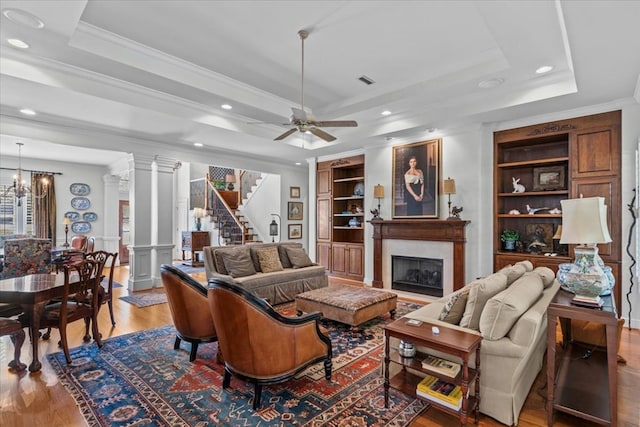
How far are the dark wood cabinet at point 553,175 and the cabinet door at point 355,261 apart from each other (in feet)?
8.86

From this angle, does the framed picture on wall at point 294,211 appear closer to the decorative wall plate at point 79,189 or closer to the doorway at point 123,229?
the doorway at point 123,229

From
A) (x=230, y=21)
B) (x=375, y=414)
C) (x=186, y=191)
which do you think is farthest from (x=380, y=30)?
(x=186, y=191)

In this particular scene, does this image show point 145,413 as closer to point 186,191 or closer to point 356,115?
point 356,115

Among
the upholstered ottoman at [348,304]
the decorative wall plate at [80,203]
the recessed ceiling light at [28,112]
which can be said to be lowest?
the upholstered ottoman at [348,304]

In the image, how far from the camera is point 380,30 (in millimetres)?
3354

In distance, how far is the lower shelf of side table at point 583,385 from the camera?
210cm

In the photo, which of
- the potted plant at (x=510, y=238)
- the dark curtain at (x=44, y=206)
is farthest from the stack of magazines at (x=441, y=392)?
the dark curtain at (x=44, y=206)

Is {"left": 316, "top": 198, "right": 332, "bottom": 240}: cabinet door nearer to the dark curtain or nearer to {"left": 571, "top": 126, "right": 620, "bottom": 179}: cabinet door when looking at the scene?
{"left": 571, "top": 126, "right": 620, "bottom": 179}: cabinet door

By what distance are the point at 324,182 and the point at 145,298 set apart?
4.39 m

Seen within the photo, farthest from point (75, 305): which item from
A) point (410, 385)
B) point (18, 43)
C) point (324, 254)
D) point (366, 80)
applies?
point (324, 254)

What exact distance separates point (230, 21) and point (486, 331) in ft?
11.6

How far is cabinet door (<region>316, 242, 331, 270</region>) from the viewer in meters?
7.65

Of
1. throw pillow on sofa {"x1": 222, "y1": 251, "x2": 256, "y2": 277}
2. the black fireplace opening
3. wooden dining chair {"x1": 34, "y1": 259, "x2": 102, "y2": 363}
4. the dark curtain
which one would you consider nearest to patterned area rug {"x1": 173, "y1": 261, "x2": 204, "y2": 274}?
the dark curtain

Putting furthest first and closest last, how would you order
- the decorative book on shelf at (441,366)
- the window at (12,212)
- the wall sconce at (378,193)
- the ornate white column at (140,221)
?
the window at (12,212)
the wall sconce at (378,193)
the ornate white column at (140,221)
the decorative book on shelf at (441,366)
